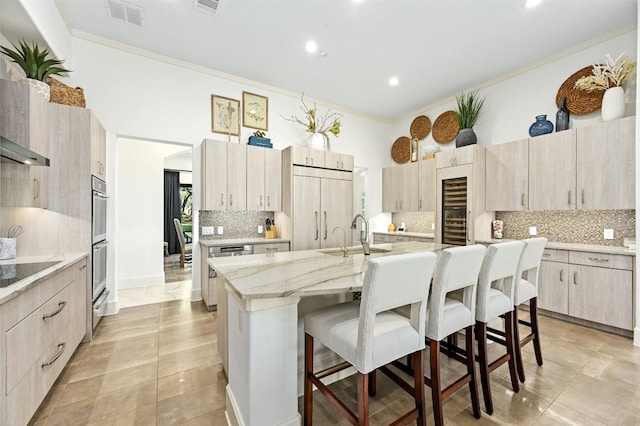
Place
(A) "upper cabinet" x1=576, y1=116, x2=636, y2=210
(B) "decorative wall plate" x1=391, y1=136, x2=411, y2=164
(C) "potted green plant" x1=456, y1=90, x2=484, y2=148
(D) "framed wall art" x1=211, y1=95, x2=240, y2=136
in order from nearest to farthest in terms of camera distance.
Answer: (A) "upper cabinet" x1=576, y1=116, x2=636, y2=210, (D) "framed wall art" x1=211, y1=95, x2=240, y2=136, (C) "potted green plant" x1=456, y1=90, x2=484, y2=148, (B) "decorative wall plate" x1=391, y1=136, x2=411, y2=164

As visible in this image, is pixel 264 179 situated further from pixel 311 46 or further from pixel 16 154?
pixel 16 154

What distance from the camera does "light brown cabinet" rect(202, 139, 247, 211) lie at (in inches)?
148

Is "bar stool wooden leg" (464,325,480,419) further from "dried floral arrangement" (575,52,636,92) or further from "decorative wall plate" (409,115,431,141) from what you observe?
"decorative wall plate" (409,115,431,141)

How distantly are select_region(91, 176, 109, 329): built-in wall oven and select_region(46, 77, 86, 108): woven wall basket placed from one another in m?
0.74

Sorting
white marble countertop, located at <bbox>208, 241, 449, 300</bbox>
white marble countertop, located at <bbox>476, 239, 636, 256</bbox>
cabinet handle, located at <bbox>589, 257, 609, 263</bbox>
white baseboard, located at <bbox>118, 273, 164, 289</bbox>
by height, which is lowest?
white baseboard, located at <bbox>118, 273, 164, 289</bbox>

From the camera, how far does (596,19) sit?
114 inches

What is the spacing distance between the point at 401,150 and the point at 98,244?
5230 millimetres

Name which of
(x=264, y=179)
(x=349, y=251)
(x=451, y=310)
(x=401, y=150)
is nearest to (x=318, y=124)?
(x=264, y=179)

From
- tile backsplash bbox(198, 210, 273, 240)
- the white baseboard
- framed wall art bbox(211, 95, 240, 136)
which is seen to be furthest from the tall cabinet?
the white baseboard

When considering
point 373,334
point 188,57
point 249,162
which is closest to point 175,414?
point 373,334

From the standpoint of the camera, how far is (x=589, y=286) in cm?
292

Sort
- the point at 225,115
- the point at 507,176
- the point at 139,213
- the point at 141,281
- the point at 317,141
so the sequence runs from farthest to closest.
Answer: the point at 139,213 < the point at 141,281 < the point at 317,141 < the point at 225,115 < the point at 507,176

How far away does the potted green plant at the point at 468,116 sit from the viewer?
13.7ft

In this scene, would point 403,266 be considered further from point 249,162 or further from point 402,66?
point 402,66
